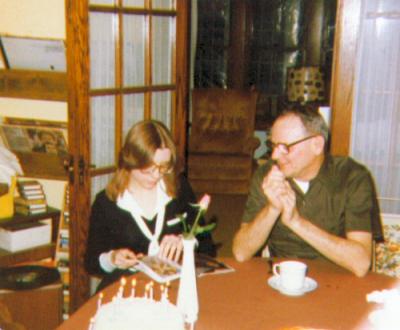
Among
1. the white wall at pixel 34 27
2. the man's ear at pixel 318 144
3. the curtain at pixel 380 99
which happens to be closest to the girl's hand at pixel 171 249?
the man's ear at pixel 318 144

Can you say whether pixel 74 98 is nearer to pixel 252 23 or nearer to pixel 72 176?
pixel 72 176

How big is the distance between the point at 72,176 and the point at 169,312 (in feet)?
5.62

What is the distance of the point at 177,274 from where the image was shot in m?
1.76

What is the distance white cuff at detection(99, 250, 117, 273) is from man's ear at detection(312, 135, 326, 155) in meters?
0.90

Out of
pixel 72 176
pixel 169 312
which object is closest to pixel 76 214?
pixel 72 176

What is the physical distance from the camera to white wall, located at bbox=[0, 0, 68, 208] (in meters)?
3.03

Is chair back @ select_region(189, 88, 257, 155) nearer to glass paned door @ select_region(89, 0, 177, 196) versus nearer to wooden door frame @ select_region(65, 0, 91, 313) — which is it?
glass paned door @ select_region(89, 0, 177, 196)

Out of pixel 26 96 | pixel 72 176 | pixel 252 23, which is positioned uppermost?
pixel 252 23

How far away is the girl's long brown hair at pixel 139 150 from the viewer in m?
2.27

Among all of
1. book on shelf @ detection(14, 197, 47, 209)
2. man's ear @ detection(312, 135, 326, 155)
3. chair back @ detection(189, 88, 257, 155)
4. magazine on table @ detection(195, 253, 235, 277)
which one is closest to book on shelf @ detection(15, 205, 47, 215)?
book on shelf @ detection(14, 197, 47, 209)

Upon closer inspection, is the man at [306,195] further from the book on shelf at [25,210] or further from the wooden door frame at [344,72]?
the book on shelf at [25,210]

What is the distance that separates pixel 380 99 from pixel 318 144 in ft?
3.92

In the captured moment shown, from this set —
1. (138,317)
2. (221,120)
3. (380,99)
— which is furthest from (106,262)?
(221,120)

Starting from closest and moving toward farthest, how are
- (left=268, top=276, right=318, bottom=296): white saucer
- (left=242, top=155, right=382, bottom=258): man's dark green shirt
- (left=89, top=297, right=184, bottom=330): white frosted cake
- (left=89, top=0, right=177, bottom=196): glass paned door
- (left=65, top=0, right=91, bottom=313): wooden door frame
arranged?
(left=89, top=297, right=184, bottom=330): white frosted cake → (left=268, top=276, right=318, bottom=296): white saucer → (left=242, top=155, right=382, bottom=258): man's dark green shirt → (left=65, top=0, right=91, bottom=313): wooden door frame → (left=89, top=0, right=177, bottom=196): glass paned door
